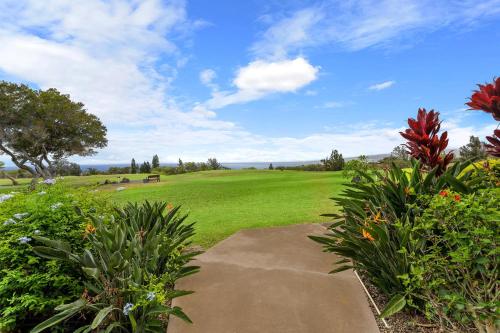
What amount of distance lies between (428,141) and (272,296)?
2319 millimetres

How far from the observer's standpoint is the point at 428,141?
317cm

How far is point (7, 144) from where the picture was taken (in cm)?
2309

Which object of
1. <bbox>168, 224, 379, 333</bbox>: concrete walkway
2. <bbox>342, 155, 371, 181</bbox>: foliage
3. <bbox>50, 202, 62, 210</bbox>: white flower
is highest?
<bbox>342, 155, 371, 181</bbox>: foliage

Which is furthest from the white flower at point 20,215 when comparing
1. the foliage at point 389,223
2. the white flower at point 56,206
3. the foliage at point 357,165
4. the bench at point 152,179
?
the bench at point 152,179

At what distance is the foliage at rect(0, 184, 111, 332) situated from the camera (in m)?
2.43

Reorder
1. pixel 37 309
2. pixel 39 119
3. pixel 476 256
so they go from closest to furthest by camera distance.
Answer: pixel 476 256, pixel 37 309, pixel 39 119

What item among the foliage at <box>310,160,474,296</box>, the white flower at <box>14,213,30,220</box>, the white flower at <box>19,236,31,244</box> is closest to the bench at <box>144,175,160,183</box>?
the white flower at <box>14,213,30,220</box>

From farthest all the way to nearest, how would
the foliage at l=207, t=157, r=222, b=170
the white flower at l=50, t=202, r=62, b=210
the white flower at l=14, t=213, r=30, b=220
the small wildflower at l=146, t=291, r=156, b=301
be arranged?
the foliage at l=207, t=157, r=222, b=170
the white flower at l=50, t=202, r=62, b=210
the white flower at l=14, t=213, r=30, b=220
the small wildflower at l=146, t=291, r=156, b=301

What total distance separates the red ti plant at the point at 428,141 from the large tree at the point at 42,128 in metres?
25.8

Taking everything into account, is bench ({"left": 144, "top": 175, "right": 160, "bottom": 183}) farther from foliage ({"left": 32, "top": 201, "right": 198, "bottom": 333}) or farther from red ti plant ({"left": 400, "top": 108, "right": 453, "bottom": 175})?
red ti plant ({"left": 400, "top": 108, "right": 453, "bottom": 175})

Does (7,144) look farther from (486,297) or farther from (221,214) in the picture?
(486,297)

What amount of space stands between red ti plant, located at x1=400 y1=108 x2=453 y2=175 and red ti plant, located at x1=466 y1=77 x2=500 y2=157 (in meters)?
0.38

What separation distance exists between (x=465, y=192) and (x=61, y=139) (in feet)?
94.2

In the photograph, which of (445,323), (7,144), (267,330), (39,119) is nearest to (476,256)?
(445,323)
